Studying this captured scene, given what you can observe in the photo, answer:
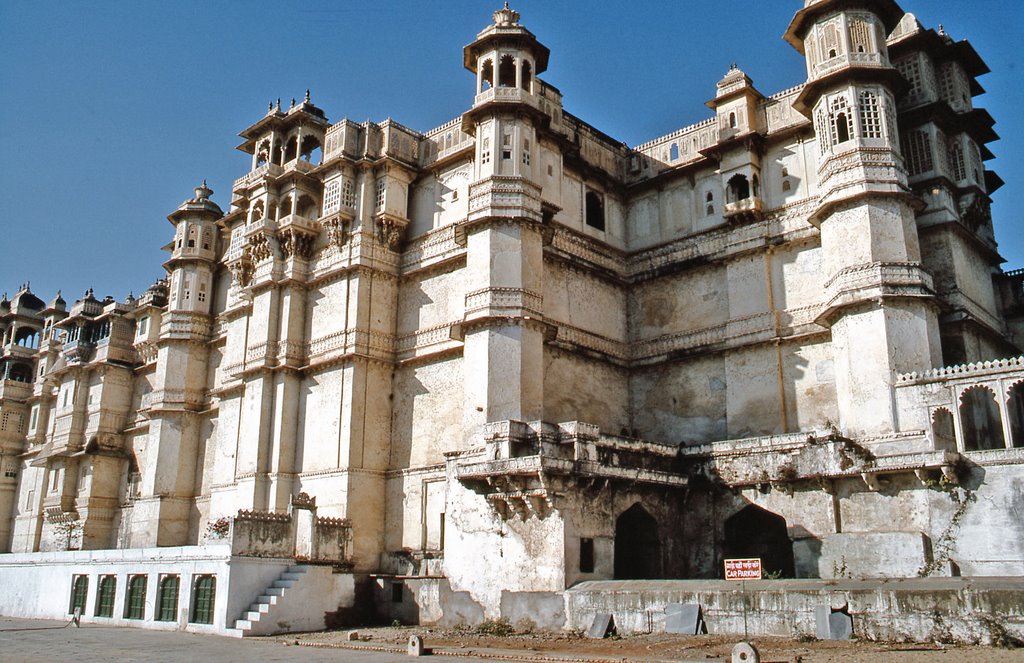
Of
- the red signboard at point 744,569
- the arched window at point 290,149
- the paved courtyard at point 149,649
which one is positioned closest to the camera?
the red signboard at point 744,569

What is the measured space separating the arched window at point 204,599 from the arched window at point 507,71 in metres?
17.6

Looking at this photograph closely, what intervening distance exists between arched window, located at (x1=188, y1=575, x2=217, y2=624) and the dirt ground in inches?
136

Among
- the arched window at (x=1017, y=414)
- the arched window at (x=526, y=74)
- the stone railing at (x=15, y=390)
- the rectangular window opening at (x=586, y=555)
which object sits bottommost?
the rectangular window opening at (x=586, y=555)

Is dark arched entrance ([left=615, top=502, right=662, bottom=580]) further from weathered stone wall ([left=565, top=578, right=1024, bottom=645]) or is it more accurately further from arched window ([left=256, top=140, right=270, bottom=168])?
arched window ([left=256, top=140, right=270, bottom=168])

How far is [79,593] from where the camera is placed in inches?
1175

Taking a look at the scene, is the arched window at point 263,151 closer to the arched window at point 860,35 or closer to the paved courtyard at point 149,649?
the paved courtyard at point 149,649

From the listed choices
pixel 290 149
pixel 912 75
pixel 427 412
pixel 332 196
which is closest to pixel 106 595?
pixel 427 412

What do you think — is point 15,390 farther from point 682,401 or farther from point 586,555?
point 586,555

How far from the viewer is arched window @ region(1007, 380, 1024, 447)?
83.8 feet

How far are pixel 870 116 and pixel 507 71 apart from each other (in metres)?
11.5

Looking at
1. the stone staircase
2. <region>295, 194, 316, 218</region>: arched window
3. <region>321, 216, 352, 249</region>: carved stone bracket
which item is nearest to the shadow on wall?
the stone staircase

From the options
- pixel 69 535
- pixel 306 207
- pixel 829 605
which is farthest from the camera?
pixel 69 535

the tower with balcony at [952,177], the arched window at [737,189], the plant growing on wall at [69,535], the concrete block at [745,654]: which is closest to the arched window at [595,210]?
the arched window at [737,189]

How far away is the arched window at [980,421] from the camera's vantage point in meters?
24.4
